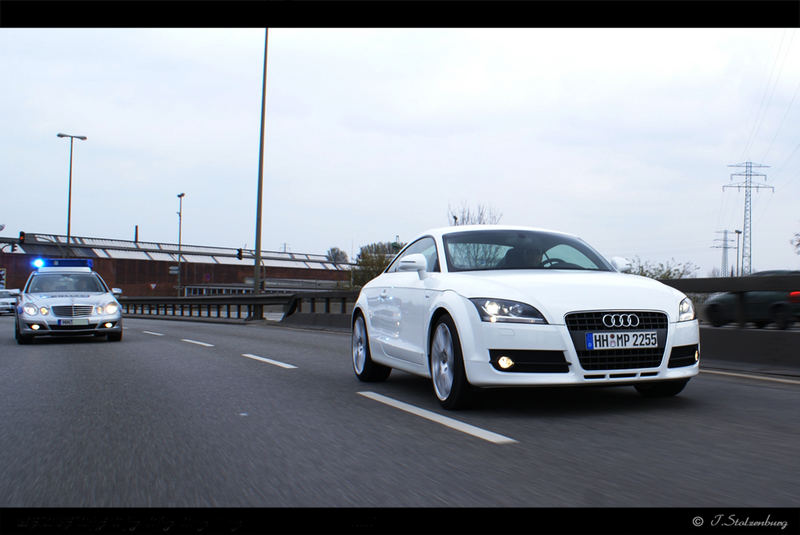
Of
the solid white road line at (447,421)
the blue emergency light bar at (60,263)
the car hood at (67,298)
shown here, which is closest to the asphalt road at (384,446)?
the solid white road line at (447,421)

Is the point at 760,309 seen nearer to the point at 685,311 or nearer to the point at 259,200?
the point at 685,311

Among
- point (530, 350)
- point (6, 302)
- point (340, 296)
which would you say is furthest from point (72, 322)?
point (6, 302)

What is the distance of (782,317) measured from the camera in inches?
327

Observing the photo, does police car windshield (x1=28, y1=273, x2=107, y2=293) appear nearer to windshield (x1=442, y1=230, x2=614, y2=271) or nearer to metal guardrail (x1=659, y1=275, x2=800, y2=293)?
windshield (x1=442, y1=230, x2=614, y2=271)

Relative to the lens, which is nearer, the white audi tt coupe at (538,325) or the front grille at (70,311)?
the white audi tt coupe at (538,325)

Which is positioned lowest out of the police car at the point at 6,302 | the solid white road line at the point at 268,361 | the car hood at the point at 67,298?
the police car at the point at 6,302

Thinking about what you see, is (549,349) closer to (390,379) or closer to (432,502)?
(432,502)

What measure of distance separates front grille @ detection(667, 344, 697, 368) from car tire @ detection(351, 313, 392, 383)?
323 centimetres

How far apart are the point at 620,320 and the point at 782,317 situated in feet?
12.1

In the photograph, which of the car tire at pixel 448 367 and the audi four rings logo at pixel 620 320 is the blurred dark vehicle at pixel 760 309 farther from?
the car tire at pixel 448 367

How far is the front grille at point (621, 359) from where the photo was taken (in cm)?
550

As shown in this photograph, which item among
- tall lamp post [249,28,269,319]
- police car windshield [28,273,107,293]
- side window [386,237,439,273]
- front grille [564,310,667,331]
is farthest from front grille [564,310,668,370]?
tall lamp post [249,28,269,319]

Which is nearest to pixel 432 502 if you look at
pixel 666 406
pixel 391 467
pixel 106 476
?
pixel 391 467
